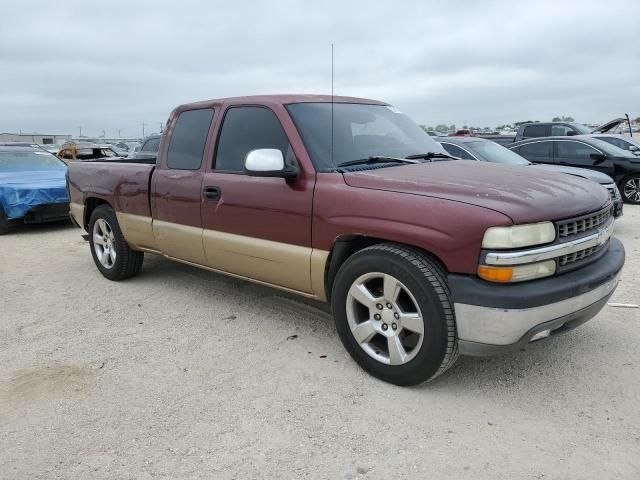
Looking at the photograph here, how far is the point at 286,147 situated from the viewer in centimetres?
380

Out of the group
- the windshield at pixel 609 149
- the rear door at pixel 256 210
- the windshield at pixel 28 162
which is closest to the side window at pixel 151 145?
the windshield at pixel 28 162

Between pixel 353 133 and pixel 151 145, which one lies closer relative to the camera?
pixel 353 133

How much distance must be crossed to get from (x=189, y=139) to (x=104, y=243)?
1895mm

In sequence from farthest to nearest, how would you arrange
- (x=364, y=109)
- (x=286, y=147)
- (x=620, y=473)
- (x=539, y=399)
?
(x=364, y=109)
(x=286, y=147)
(x=539, y=399)
(x=620, y=473)

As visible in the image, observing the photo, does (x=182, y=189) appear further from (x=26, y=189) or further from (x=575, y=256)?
(x=26, y=189)

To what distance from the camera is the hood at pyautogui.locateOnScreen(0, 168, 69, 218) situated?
8.63m

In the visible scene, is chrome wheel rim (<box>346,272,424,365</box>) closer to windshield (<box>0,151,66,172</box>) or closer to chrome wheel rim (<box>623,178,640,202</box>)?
windshield (<box>0,151,66,172</box>)

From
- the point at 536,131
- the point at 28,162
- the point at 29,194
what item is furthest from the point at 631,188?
the point at 28,162

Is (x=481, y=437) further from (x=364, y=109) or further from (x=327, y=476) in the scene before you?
(x=364, y=109)

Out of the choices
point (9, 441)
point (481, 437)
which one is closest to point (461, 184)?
point (481, 437)

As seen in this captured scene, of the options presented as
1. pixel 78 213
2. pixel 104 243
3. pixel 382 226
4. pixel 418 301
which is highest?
pixel 382 226

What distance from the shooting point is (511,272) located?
9.00 feet

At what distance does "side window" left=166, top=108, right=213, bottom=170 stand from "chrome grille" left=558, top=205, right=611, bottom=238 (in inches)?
112

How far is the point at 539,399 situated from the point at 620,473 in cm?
68
